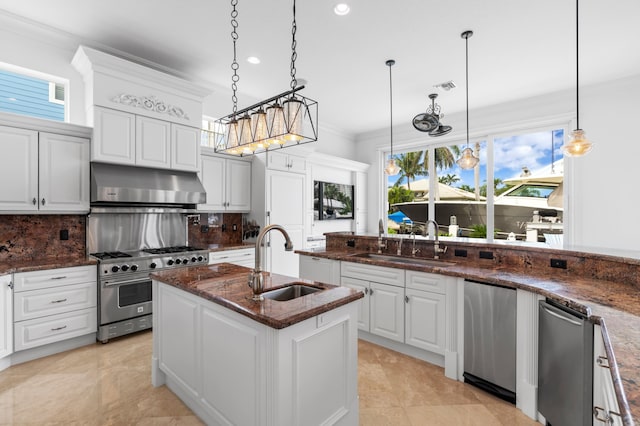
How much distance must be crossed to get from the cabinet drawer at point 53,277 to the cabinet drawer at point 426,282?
3145 mm

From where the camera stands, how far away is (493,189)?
17.5ft

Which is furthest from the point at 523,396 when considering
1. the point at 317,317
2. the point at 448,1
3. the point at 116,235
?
the point at 116,235

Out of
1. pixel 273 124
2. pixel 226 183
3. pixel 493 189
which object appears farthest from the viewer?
pixel 493 189

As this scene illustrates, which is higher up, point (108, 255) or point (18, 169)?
point (18, 169)

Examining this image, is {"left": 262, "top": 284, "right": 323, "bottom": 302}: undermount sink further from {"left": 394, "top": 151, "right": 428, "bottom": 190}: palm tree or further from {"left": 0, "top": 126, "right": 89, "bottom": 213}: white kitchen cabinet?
{"left": 394, "top": 151, "right": 428, "bottom": 190}: palm tree

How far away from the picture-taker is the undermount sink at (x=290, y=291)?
1963 millimetres

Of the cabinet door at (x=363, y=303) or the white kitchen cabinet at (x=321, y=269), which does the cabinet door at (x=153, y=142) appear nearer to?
the white kitchen cabinet at (x=321, y=269)

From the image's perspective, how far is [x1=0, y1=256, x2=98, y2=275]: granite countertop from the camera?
2701 millimetres

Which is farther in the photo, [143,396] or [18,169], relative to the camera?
[18,169]

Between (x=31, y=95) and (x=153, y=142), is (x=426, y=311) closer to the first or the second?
(x=153, y=142)

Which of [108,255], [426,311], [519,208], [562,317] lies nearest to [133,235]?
[108,255]

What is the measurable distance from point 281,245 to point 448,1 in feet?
12.0

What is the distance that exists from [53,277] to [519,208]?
6330mm

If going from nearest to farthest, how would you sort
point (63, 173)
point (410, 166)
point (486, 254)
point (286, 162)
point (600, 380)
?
point (600, 380)
point (486, 254)
point (63, 173)
point (286, 162)
point (410, 166)
